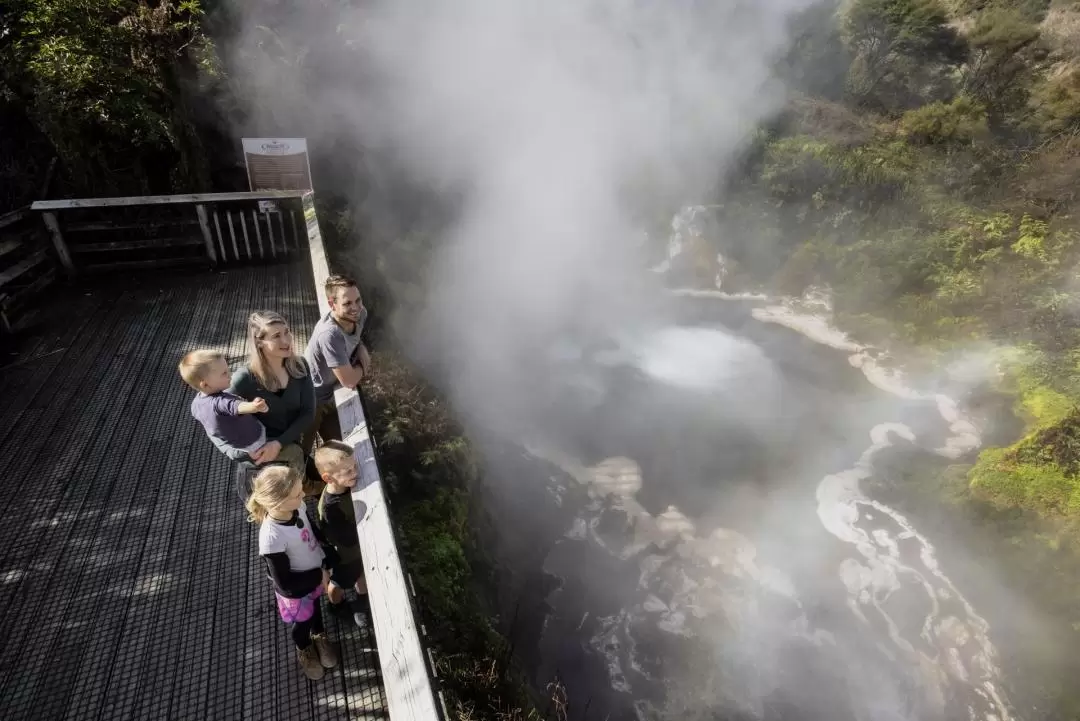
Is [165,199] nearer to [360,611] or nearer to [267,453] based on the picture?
[267,453]

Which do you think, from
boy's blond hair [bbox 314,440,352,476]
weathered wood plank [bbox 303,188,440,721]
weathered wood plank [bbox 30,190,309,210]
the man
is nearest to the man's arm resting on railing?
the man

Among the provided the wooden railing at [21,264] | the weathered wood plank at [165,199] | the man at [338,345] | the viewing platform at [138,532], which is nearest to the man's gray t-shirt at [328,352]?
the man at [338,345]

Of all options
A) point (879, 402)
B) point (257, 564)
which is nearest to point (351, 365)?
point (257, 564)

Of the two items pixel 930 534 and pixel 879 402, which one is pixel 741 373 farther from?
pixel 930 534

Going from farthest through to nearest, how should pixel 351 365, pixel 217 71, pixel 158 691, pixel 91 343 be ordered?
pixel 217 71, pixel 91 343, pixel 351 365, pixel 158 691

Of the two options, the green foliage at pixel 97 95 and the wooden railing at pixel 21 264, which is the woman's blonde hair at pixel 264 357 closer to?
the wooden railing at pixel 21 264

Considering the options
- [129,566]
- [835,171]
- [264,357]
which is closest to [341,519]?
[264,357]

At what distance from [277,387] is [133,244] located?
15.0ft

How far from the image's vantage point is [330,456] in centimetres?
247

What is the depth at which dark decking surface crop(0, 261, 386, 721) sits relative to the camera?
2574mm

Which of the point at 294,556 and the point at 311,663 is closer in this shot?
the point at 294,556

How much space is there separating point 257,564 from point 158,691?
2.25 ft

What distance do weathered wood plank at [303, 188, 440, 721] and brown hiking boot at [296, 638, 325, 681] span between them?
1.62 ft

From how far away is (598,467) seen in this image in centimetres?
974
